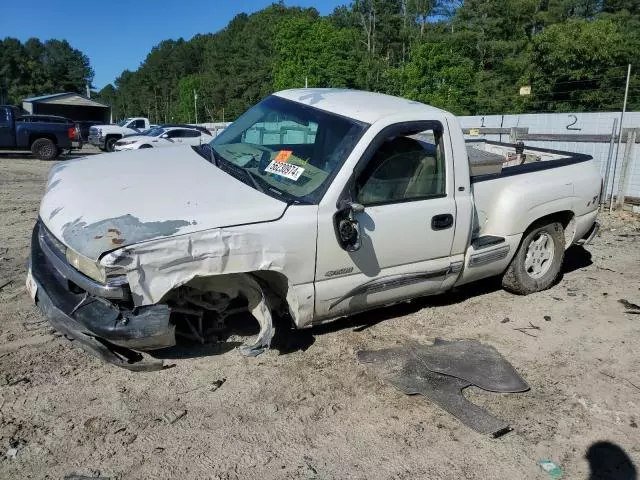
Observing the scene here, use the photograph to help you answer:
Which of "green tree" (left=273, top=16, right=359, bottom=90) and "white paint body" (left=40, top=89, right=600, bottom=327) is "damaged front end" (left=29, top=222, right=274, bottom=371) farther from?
"green tree" (left=273, top=16, right=359, bottom=90)

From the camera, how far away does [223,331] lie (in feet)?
11.8

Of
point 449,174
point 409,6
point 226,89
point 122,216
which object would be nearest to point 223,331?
point 122,216

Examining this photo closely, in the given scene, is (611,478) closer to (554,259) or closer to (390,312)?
(390,312)

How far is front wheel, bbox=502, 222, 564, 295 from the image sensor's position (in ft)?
16.3

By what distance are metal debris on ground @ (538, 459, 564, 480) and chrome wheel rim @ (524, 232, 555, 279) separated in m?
2.56

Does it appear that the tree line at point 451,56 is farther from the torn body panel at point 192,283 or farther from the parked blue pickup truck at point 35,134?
the torn body panel at point 192,283

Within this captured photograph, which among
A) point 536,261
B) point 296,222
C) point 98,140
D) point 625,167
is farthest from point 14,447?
point 98,140

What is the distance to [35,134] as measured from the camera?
17188 millimetres

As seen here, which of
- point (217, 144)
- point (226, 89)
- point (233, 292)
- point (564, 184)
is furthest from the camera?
point (226, 89)

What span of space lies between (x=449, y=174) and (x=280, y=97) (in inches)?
64.5

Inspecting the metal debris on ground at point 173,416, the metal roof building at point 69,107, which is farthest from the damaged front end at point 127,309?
the metal roof building at point 69,107

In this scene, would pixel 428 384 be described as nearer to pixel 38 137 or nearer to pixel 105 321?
pixel 105 321

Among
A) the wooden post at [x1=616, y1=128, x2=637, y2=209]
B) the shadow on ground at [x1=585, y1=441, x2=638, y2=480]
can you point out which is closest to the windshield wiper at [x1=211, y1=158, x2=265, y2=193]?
the shadow on ground at [x1=585, y1=441, x2=638, y2=480]


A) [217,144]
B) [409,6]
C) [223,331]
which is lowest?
[223,331]
